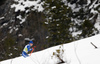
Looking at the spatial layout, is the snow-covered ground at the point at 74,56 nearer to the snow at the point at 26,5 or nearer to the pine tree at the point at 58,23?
the pine tree at the point at 58,23

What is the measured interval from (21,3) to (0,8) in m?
4.73

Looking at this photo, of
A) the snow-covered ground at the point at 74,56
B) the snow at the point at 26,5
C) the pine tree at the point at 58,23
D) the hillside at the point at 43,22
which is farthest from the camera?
the snow at the point at 26,5

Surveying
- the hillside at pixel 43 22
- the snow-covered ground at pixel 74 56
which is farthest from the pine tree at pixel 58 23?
the snow-covered ground at pixel 74 56

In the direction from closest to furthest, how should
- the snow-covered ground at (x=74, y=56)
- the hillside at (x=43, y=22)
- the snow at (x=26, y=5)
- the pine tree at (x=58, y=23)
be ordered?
the snow-covered ground at (x=74, y=56), the pine tree at (x=58, y=23), the hillside at (x=43, y=22), the snow at (x=26, y=5)

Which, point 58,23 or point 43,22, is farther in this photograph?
point 43,22

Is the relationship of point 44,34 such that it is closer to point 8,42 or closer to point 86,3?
point 8,42

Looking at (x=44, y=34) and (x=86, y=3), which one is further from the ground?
(x=86, y=3)

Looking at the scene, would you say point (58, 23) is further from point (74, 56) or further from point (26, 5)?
point (74, 56)

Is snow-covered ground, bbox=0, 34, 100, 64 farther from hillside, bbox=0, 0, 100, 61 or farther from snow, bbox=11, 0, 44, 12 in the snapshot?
snow, bbox=11, 0, 44, 12

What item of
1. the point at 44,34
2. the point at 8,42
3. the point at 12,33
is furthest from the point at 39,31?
the point at 8,42

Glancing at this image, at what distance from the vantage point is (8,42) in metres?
18.3

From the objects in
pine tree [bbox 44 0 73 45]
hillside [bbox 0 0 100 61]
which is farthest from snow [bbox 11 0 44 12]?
pine tree [bbox 44 0 73 45]

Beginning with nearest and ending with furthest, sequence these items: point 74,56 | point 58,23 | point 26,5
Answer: point 74,56
point 58,23
point 26,5

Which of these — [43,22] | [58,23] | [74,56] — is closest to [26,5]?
[43,22]
